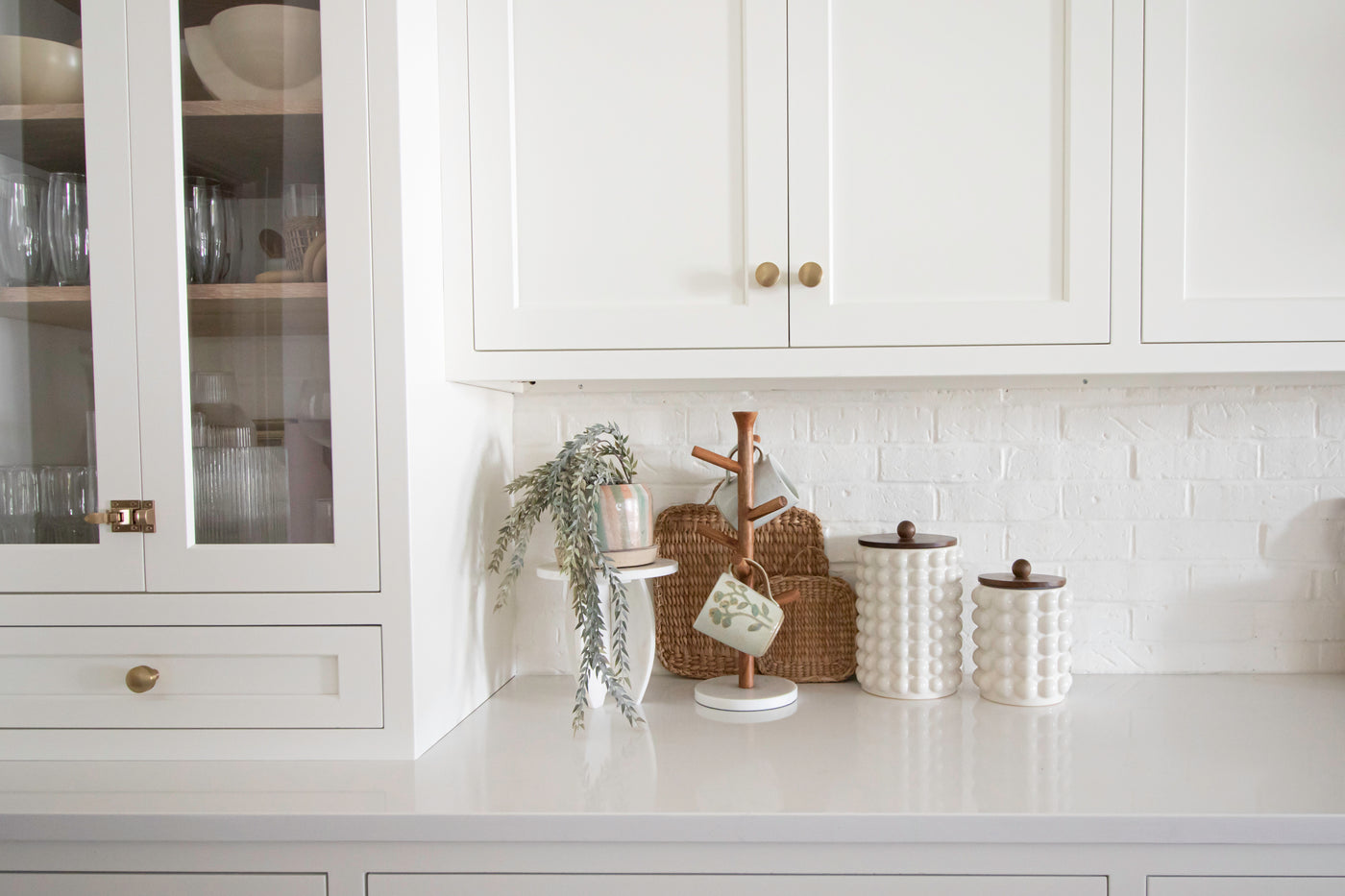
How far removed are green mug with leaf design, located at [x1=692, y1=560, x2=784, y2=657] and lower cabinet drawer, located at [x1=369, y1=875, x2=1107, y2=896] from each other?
37 cm

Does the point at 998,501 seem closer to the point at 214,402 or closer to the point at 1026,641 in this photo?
the point at 1026,641

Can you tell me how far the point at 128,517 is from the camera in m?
1.04

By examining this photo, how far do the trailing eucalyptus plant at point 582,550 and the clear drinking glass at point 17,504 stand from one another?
603mm

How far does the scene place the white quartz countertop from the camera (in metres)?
0.90

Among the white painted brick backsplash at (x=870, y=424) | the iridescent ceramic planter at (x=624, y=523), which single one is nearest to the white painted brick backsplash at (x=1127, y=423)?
the white painted brick backsplash at (x=870, y=424)

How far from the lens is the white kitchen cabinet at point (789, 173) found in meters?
1.14

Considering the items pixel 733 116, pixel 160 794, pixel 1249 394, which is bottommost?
pixel 160 794

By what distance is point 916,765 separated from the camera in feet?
3.41

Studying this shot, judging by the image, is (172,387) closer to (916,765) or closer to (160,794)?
(160,794)

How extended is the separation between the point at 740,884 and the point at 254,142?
3.56 feet

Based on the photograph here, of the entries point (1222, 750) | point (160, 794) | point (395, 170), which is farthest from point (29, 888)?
point (1222, 750)

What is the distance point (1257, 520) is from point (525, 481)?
1.27 m

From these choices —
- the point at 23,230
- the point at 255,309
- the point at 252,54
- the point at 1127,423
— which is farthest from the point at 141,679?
the point at 1127,423

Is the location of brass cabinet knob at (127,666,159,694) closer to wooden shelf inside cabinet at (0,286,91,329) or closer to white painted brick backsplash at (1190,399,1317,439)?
wooden shelf inside cabinet at (0,286,91,329)
